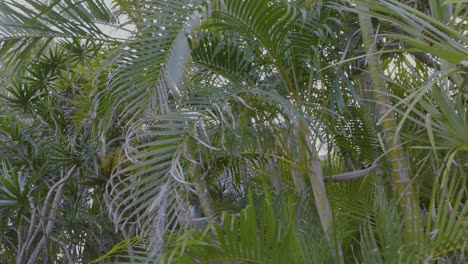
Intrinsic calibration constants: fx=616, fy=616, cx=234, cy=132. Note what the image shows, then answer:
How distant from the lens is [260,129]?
2.45 meters

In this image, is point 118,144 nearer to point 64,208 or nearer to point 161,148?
point 64,208

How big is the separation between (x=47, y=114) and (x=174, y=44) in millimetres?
2009

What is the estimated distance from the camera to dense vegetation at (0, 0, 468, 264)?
1936 millimetres

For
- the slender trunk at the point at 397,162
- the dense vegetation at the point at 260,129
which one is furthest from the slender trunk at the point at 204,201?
the slender trunk at the point at 397,162

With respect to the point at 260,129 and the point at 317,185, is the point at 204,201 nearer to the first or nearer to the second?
the point at 260,129

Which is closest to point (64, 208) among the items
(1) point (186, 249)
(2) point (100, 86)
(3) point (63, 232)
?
(3) point (63, 232)

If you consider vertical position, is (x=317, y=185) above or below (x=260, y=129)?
below

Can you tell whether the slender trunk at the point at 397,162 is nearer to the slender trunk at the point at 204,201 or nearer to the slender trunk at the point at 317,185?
the slender trunk at the point at 317,185

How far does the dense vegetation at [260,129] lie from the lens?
1.94 metres

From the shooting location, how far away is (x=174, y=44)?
7.05ft

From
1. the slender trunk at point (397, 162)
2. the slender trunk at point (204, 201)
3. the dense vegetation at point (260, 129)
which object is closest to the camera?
the dense vegetation at point (260, 129)

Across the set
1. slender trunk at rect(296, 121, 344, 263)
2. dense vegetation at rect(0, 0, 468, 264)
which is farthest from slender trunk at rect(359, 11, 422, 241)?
slender trunk at rect(296, 121, 344, 263)

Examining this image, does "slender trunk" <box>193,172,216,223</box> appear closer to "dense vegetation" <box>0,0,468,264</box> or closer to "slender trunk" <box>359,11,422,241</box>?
"dense vegetation" <box>0,0,468,264</box>

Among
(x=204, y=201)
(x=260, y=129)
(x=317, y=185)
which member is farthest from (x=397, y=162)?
(x=204, y=201)
